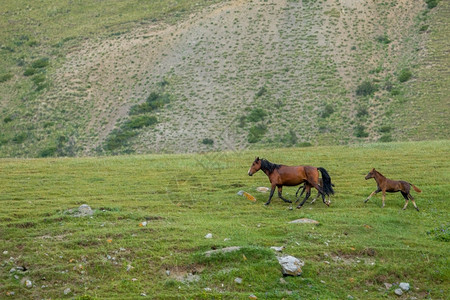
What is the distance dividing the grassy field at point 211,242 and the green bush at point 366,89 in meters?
39.4

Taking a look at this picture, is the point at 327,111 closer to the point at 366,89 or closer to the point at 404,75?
the point at 366,89

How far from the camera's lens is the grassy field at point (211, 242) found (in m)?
12.8

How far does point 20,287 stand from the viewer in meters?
12.5

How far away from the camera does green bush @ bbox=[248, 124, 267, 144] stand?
5650cm

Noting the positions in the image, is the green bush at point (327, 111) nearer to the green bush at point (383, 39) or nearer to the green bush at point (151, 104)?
the green bush at point (383, 39)

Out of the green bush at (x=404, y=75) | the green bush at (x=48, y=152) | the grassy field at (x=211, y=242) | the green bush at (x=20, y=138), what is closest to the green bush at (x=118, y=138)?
the green bush at (x=48, y=152)

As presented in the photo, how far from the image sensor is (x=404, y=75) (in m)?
64.4

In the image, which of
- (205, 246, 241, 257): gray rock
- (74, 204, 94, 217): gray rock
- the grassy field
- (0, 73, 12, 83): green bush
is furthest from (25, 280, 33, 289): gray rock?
(0, 73, 12, 83): green bush

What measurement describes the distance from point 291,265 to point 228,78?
58254 millimetres

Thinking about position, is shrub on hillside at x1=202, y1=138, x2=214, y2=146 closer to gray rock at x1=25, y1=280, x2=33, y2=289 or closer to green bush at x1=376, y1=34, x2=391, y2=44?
green bush at x1=376, y1=34, x2=391, y2=44

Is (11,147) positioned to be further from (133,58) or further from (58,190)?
(58,190)

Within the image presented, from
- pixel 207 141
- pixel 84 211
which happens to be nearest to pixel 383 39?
pixel 207 141

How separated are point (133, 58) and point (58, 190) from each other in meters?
→ 56.1

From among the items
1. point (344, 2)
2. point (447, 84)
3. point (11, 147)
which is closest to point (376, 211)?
point (447, 84)
